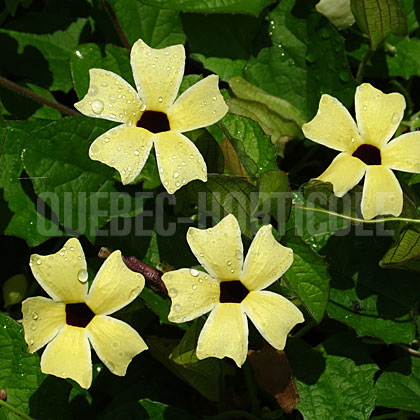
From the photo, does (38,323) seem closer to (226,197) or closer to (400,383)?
(226,197)

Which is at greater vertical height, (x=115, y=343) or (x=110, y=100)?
(x=110, y=100)

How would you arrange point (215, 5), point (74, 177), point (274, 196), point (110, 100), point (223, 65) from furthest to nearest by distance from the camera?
point (223, 65) < point (215, 5) < point (74, 177) < point (274, 196) < point (110, 100)

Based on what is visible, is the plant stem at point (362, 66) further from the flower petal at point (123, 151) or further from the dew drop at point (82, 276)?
the dew drop at point (82, 276)

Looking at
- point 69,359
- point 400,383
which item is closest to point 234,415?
point 400,383

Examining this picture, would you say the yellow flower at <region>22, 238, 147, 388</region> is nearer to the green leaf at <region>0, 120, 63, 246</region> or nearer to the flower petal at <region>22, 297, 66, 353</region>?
the flower petal at <region>22, 297, 66, 353</region>

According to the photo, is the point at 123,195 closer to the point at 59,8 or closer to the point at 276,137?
the point at 276,137

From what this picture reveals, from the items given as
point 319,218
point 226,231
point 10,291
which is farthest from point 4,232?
point 319,218

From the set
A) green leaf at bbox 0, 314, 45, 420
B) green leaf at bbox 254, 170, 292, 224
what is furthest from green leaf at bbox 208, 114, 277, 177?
green leaf at bbox 0, 314, 45, 420

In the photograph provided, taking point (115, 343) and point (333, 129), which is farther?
point (333, 129)
